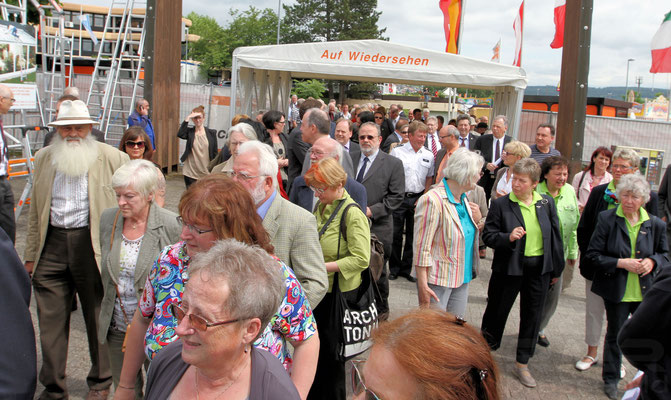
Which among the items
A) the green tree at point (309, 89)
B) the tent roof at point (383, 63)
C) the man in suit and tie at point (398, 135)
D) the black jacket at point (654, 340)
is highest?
the green tree at point (309, 89)

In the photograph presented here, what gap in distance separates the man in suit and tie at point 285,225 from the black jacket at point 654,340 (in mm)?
1457

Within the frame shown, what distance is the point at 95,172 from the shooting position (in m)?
3.73

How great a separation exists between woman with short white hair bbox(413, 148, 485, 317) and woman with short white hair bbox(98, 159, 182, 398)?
181cm

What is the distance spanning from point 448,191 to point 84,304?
2794 millimetres

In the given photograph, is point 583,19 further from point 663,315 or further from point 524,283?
point 663,315

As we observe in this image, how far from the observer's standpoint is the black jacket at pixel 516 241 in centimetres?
424

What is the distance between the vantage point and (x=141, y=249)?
2.97 metres

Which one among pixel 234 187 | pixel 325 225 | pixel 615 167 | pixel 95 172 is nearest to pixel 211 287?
pixel 234 187

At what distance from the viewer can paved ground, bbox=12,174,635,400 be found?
4133mm

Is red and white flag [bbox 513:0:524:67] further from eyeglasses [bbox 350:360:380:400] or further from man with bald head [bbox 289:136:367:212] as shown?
eyeglasses [bbox 350:360:380:400]

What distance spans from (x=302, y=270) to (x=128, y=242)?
111cm

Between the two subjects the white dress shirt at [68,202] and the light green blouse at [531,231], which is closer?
the white dress shirt at [68,202]

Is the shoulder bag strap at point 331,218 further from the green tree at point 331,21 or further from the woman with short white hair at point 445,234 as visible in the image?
the green tree at point 331,21

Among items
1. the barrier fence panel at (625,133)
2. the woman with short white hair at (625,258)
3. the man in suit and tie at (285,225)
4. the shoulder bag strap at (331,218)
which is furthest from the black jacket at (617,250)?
the barrier fence panel at (625,133)
